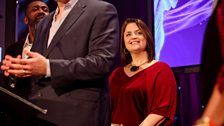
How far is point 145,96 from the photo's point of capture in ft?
7.16

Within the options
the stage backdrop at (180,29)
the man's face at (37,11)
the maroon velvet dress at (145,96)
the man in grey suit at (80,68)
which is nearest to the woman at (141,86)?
the maroon velvet dress at (145,96)

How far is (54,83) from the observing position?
1.29m

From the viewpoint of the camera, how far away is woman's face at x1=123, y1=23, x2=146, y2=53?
2.34 meters

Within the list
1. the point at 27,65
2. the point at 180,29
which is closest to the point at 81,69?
the point at 27,65

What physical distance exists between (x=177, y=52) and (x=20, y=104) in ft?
5.86

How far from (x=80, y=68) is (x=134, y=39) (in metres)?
1.12

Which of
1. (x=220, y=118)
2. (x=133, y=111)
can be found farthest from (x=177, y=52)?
(x=220, y=118)

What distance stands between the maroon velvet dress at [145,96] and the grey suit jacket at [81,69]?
0.77 metres

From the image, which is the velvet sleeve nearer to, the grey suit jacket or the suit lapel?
the grey suit jacket

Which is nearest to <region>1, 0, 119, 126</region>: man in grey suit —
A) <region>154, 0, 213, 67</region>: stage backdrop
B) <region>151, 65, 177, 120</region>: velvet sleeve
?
<region>151, 65, 177, 120</region>: velvet sleeve

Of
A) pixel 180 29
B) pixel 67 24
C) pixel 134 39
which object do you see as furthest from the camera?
pixel 180 29

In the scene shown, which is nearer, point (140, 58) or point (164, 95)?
point (164, 95)

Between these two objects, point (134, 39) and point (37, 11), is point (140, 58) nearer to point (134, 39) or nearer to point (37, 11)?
point (134, 39)

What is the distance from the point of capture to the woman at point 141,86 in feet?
6.95
